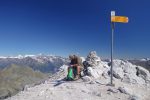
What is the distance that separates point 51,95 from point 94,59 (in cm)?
993

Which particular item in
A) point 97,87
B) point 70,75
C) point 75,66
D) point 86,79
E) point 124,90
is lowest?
point 124,90

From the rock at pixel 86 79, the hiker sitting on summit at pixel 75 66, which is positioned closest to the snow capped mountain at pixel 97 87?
the rock at pixel 86 79

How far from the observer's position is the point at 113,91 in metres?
22.4

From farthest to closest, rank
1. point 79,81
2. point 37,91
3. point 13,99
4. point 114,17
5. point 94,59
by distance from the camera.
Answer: point 94,59, point 79,81, point 114,17, point 37,91, point 13,99

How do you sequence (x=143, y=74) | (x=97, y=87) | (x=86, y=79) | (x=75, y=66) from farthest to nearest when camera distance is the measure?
(x=143, y=74), (x=75, y=66), (x=86, y=79), (x=97, y=87)

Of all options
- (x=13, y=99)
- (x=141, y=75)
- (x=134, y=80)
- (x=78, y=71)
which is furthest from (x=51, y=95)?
(x=141, y=75)

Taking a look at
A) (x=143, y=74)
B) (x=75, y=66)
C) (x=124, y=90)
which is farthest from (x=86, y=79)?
(x=143, y=74)

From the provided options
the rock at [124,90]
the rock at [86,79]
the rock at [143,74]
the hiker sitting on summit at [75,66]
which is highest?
the hiker sitting on summit at [75,66]

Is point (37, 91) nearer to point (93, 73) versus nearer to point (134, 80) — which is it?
point (93, 73)

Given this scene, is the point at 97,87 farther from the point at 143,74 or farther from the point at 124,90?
the point at 143,74

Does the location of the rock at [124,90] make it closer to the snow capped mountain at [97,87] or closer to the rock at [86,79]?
the snow capped mountain at [97,87]

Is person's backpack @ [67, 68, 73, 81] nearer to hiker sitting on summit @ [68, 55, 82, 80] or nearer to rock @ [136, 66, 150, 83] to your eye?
hiker sitting on summit @ [68, 55, 82, 80]

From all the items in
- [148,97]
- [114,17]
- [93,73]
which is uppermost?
[114,17]

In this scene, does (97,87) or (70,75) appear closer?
(97,87)
